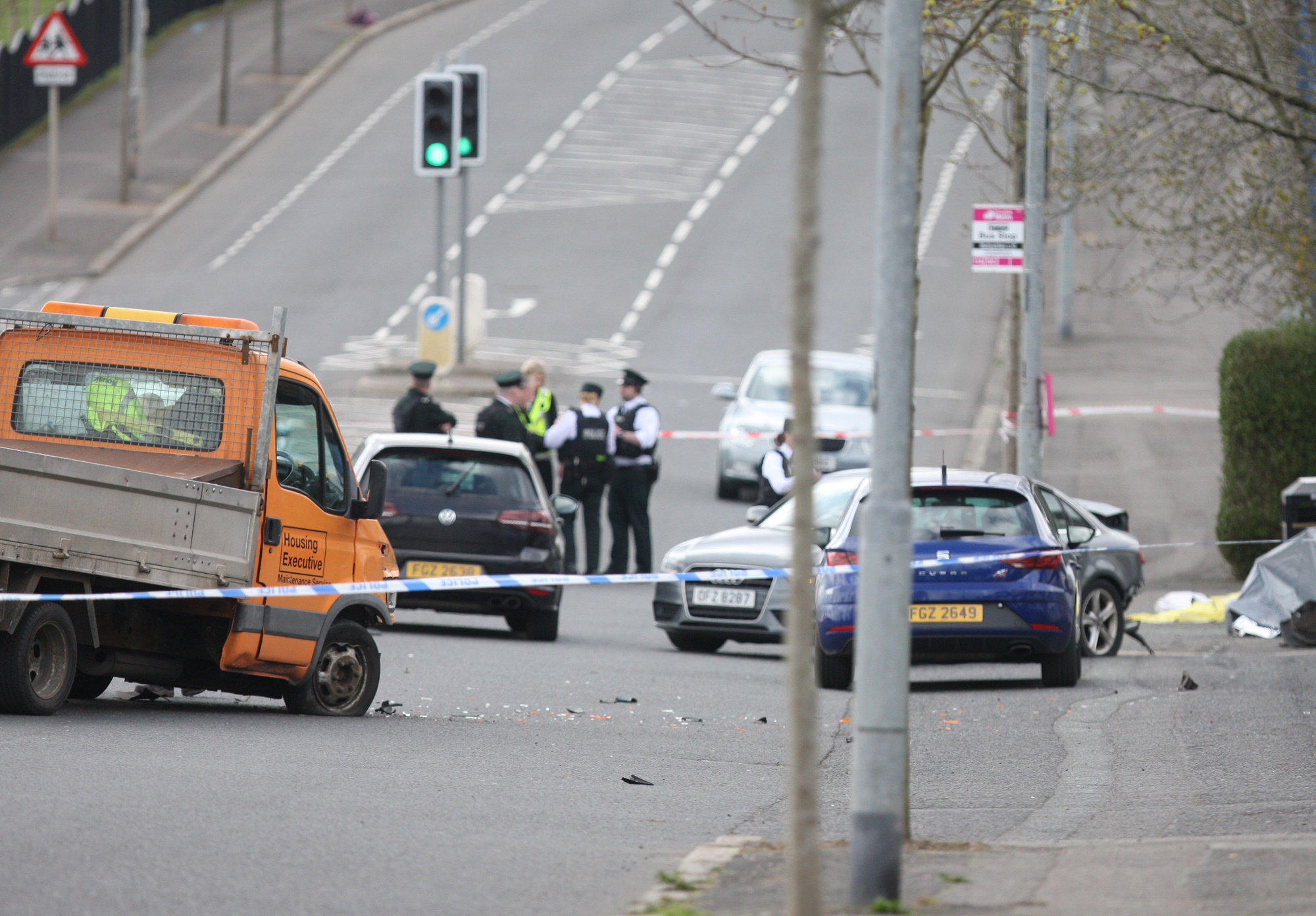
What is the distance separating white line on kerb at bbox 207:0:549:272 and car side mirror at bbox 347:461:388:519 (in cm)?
2168

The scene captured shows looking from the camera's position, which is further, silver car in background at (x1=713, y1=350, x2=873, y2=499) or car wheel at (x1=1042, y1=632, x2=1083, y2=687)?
silver car in background at (x1=713, y1=350, x2=873, y2=499)

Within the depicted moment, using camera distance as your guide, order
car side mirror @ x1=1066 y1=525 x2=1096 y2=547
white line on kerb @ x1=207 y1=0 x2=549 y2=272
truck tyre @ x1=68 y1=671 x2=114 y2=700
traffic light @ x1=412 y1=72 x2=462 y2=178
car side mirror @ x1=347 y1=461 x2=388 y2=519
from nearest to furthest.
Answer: truck tyre @ x1=68 y1=671 x2=114 y2=700 → car side mirror @ x1=347 y1=461 x2=388 y2=519 → car side mirror @ x1=1066 y1=525 x2=1096 y2=547 → traffic light @ x1=412 y1=72 x2=462 y2=178 → white line on kerb @ x1=207 y1=0 x2=549 y2=272

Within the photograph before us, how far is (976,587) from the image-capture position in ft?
40.5

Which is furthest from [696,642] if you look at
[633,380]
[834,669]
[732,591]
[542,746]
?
[542,746]

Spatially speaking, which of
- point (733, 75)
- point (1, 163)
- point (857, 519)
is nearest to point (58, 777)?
point (857, 519)

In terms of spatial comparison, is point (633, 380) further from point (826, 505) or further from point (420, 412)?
point (826, 505)

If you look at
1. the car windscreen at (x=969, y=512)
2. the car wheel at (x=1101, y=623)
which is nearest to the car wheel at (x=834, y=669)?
the car windscreen at (x=969, y=512)

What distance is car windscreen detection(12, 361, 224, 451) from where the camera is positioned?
9.84 meters

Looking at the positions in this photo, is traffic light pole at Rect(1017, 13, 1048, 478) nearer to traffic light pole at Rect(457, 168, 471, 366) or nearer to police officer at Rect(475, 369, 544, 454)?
police officer at Rect(475, 369, 544, 454)

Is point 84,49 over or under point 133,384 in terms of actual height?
over

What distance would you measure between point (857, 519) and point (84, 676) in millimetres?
5200

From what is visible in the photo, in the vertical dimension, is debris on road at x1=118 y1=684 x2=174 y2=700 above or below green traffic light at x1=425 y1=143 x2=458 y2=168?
below

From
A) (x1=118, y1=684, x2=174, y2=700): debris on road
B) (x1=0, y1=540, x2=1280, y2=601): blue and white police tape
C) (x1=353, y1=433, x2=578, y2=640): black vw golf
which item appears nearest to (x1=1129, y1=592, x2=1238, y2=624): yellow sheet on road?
(x1=0, y1=540, x2=1280, y2=601): blue and white police tape

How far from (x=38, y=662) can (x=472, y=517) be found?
5.81 metres
